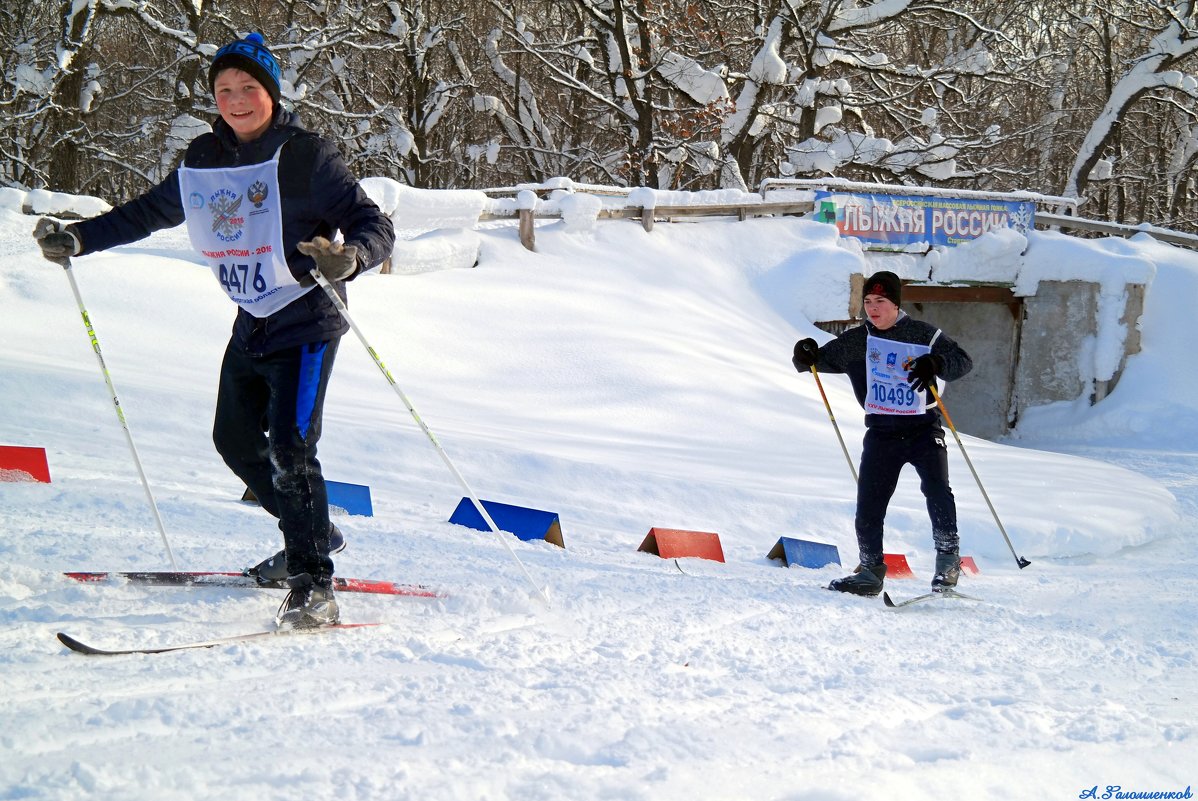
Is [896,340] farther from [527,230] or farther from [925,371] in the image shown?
[527,230]

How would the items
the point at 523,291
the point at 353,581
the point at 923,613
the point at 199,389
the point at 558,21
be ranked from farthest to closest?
the point at 558,21
the point at 523,291
the point at 199,389
the point at 923,613
the point at 353,581

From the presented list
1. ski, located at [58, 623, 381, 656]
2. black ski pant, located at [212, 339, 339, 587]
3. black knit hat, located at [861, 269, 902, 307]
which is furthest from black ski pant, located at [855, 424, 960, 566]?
black ski pant, located at [212, 339, 339, 587]

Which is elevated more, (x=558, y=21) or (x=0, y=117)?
(x=558, y=21)

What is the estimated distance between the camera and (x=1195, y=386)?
1550 centimetres

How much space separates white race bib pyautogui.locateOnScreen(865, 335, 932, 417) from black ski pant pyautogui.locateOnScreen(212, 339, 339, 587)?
9.33 feet

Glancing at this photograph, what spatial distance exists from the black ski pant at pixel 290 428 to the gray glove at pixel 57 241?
61cm

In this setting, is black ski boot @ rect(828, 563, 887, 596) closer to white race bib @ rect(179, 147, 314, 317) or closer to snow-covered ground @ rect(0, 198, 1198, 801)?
snow-covered ground @ rect(0, 198, 1198, 801)

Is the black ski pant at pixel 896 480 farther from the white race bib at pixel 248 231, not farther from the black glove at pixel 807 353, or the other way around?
the white race bib at pixel 248 231

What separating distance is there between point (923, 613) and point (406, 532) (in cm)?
234

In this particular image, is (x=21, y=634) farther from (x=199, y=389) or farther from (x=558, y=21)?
(x=558, y=21)

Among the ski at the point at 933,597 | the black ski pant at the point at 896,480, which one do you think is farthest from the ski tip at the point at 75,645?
the black ski pant at the point at 896,480

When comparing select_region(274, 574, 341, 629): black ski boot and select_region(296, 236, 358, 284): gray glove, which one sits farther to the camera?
select_region(274, 574, 341, 629): black ski boot

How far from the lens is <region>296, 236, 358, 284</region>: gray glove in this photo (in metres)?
2.92

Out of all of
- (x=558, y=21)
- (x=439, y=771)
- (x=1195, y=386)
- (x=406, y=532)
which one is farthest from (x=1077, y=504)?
(x=558, y=21)
